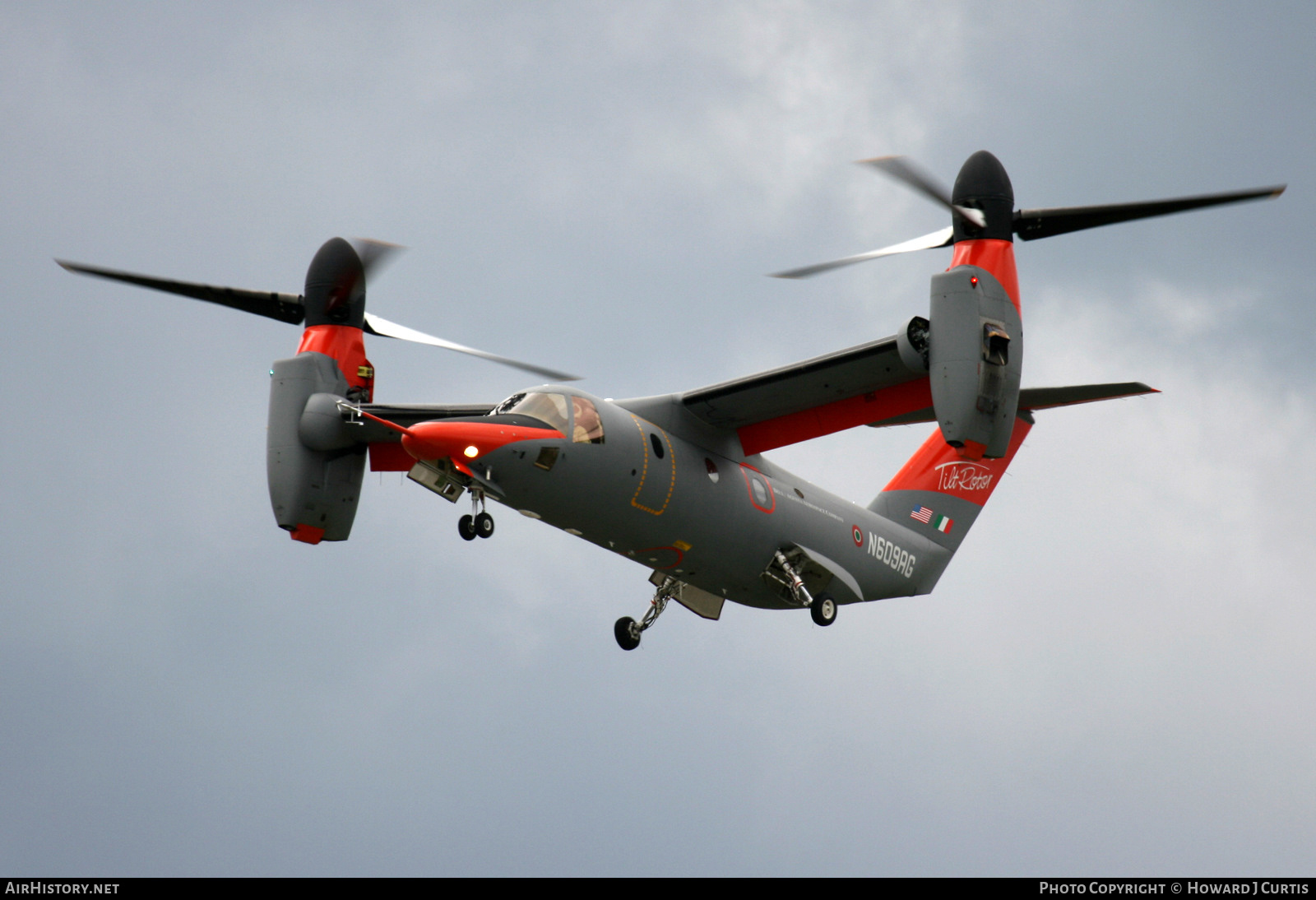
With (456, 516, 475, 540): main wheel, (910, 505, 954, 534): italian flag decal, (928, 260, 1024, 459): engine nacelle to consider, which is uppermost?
(910, 505, 954, 534): italian flag decal

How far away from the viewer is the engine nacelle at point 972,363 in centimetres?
1478

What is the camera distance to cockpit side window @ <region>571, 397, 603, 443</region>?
15219mm

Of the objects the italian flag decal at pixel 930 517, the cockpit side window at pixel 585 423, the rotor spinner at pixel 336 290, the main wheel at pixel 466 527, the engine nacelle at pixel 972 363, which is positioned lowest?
the main wheel at pixel 466 527

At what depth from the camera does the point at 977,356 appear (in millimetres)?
14828

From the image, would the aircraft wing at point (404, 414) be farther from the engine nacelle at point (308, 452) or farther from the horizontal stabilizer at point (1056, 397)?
the horizontal stabilizer at point (1056, 397)

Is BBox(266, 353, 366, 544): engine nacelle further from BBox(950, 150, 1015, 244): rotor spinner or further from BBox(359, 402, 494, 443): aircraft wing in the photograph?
BBox(950, 150, 1015, 244): rotor spinner

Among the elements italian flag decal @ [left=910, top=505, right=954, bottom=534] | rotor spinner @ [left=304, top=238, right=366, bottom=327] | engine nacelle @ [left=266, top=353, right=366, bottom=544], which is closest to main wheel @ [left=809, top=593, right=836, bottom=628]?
italian flag decal @ [left=910, top=505, right=954, bottom=534]

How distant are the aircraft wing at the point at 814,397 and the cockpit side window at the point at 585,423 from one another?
6.01 ft

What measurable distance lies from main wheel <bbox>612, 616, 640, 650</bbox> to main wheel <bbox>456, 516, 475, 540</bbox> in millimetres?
3461

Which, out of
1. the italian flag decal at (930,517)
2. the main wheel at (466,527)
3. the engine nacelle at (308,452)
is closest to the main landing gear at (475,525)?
the main wheel at (466,527)

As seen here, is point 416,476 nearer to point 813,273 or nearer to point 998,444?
point 813,273

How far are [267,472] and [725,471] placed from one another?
6180mm

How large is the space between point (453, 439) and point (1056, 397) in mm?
8055

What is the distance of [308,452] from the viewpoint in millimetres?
18812
